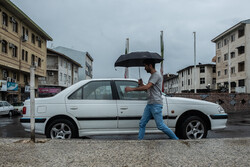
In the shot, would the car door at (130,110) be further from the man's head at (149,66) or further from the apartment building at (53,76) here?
the apartment building at (53,76)

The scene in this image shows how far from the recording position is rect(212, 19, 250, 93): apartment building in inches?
1430

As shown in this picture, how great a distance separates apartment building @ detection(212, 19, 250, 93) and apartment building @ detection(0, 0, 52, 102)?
27.1m

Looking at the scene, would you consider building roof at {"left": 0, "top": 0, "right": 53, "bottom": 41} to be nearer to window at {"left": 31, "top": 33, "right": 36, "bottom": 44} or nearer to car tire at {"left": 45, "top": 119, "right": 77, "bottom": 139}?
window at {"left": 31, "top": 33, "right": 36, "bottom": 44}

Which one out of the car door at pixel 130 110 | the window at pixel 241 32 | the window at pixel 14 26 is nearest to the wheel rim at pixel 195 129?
the car door at pixel 130 110

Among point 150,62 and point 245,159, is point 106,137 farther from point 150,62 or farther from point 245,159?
point 245,159

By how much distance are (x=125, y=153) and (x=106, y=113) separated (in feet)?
6.27

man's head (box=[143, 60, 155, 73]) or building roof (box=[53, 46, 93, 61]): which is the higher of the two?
building roof (box=[53, 46, 93, 61])

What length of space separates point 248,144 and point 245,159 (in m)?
1.11

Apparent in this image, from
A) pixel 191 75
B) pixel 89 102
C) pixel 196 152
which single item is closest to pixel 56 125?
pixel 89 102

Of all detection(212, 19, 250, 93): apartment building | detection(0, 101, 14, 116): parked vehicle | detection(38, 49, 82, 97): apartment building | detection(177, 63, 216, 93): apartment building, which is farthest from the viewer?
detection(177, 63, 216, 93): apartment building

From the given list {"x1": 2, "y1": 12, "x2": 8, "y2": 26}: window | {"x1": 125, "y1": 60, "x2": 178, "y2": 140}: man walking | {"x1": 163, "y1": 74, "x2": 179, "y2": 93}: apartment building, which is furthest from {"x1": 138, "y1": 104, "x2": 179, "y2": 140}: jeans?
{"x1": 163, "y1": 74, "x2": 179, "y2": 93}: apartment building

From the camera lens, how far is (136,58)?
18.0 ft

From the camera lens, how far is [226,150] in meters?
4.07

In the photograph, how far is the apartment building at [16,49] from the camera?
82.5 feet
